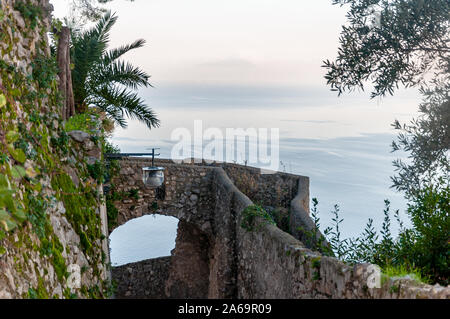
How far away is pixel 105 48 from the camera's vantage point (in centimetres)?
1105

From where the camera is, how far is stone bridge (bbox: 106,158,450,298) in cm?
452

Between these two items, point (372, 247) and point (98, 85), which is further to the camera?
point (98, 85)

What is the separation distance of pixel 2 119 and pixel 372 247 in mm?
4310

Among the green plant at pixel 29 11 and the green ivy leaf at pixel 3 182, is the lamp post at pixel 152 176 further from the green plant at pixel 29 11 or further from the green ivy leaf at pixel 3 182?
the green ivy leaf at pixel 3 182

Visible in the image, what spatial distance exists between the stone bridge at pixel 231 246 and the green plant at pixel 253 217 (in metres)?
0.10

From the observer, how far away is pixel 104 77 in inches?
439

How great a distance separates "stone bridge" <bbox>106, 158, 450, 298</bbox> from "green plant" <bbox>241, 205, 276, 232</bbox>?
0.33ft

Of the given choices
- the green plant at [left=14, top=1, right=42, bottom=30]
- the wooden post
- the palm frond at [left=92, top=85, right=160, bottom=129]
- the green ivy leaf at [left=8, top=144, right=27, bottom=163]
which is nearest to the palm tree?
the palm frond at [left=92, top=85, right=160, bottom=129]

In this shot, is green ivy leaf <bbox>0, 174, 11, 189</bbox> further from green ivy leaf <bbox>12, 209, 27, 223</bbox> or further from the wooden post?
the wooden post

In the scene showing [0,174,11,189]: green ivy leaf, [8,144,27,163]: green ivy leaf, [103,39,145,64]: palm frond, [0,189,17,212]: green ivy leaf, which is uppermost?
[103,39,145,64]: palm frond

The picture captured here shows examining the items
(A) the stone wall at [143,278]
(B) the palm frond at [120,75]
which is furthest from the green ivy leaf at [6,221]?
(A) the stone wall at [143,278]
